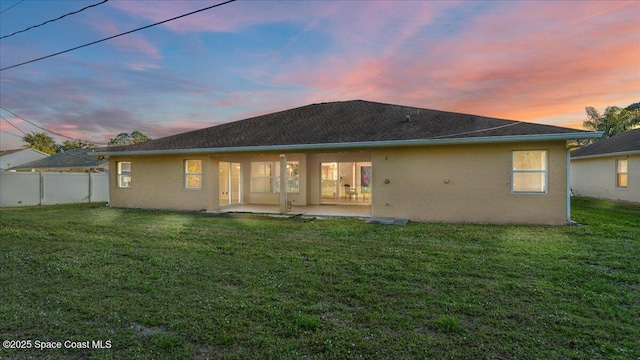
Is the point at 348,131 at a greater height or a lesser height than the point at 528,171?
greater

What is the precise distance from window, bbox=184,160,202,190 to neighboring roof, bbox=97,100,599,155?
77 cm

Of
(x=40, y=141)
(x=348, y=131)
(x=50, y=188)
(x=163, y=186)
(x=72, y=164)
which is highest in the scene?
(x=40, y=141)

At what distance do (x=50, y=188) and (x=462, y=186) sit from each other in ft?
68.6

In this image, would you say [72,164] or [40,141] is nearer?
[72,164]

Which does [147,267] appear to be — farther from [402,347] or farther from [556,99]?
[556,99]

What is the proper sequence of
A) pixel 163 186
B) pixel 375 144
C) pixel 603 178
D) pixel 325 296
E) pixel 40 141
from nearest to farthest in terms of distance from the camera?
pixel 325 296 → pixel 375 144 → pixel 163 186 → pixel 603 178 → pixel 40 141

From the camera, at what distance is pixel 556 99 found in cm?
1555

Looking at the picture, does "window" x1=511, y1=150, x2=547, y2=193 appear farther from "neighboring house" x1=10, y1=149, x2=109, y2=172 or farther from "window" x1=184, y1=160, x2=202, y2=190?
"neighboring house" x1=10, y1=149, x2=109, y2=172

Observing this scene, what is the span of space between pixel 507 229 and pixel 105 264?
30.9 feet

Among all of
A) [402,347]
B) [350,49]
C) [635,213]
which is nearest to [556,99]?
[635,213]

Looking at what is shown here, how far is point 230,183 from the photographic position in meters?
15.5

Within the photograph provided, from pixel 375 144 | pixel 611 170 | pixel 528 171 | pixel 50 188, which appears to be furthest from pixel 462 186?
pixel 50 188

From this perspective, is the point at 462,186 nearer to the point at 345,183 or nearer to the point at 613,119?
the point at 345,183

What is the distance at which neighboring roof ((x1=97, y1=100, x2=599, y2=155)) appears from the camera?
32.2ft
